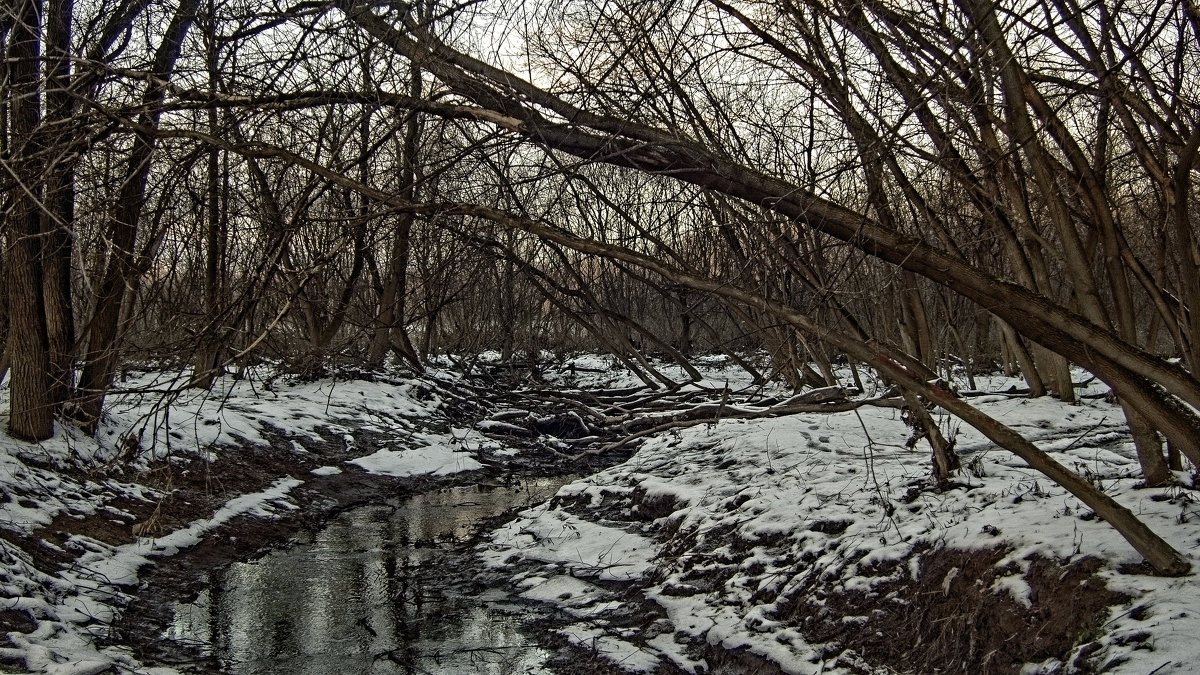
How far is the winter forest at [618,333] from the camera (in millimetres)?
4051

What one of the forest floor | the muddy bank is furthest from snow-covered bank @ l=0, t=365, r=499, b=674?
the muddy bank

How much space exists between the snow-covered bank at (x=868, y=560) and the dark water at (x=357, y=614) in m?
0.52

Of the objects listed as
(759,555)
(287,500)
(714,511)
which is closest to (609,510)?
(714,511)

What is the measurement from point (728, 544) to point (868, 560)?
1.45m

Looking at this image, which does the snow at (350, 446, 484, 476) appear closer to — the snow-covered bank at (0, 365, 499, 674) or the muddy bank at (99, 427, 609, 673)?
the snow-covered bank at (0, 365, 499, 674)

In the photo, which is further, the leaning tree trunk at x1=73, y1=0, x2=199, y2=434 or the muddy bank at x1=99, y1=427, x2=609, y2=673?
the muddy bank at x1=99, y1=427, x2=609, y2=673

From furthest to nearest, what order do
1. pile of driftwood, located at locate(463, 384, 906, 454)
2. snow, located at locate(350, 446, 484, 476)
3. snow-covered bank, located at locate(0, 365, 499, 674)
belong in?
snow, located at locate(350, 446, 484, 476), pile of driftwood, located at locate(463, 384, 906, 454), snow-covered bank, located at locate(0, 365, 499, 674)

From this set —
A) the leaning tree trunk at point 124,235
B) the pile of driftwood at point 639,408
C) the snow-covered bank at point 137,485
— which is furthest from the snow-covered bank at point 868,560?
the leaning tree trunk at point 124,235

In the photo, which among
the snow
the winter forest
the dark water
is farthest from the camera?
the snow

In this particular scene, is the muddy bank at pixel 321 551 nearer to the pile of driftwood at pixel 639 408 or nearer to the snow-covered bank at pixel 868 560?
the snow-covered bank at pixel 868 560

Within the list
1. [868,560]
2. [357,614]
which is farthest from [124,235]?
[868,560]

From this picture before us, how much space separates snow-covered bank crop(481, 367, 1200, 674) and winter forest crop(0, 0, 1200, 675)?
0.10 feet

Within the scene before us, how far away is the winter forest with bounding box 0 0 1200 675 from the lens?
13.3 feet

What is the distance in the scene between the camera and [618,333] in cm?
770
